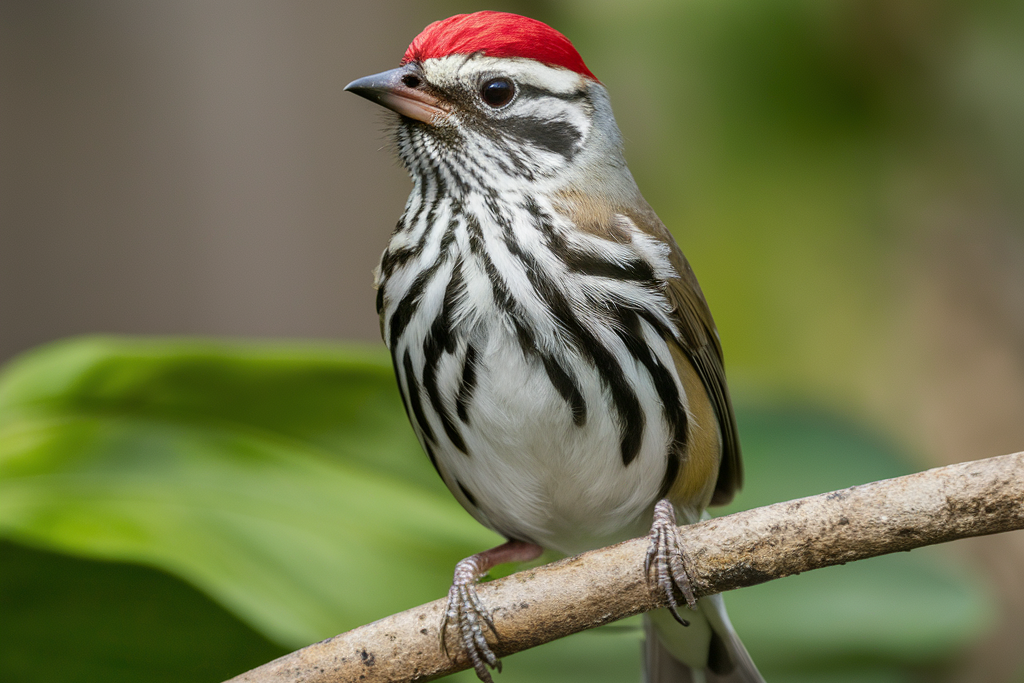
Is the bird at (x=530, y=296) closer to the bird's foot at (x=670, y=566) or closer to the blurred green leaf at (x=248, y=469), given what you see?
the bird's foot at (x=670, y=566)

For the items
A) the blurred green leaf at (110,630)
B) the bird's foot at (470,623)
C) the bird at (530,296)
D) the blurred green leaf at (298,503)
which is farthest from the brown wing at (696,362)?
the blurred green leaf at (110,630)

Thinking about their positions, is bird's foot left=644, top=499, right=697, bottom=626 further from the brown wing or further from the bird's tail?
the bird's tail

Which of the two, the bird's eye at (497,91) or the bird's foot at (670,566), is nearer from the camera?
the bird's foot at (670,566)

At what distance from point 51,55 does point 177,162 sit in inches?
28.0

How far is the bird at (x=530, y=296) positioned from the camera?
5.78ft

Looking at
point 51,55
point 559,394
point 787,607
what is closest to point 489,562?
point 559,394

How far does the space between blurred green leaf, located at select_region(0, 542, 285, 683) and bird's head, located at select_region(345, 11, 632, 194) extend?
118cm

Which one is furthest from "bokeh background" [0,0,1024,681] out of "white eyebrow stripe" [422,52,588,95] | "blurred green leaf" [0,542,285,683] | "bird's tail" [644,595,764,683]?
"blurred green leaf" [0,542,285,683]

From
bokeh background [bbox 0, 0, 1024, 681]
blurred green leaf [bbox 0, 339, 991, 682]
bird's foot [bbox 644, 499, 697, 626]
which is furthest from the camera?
bokeh background [bbox 0, 0, 1024, 681]

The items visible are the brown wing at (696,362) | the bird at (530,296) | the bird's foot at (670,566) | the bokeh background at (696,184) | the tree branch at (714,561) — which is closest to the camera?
the tree branch at (714,561)

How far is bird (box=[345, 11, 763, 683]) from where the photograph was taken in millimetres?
1763

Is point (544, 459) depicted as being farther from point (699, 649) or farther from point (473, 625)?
point (699, 649)

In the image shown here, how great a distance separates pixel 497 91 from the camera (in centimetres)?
182

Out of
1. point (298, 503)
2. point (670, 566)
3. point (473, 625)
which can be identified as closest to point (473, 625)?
point (473, 625)
